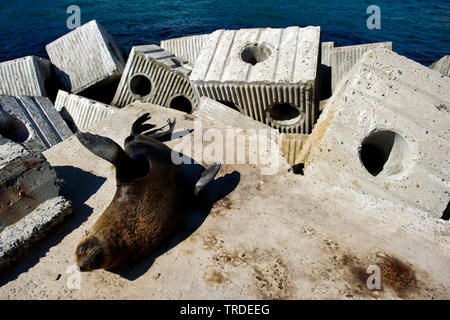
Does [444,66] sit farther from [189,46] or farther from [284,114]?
[189,46]

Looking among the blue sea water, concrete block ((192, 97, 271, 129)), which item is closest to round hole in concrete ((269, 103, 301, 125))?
concrete block ((192, 97, 271, 129))

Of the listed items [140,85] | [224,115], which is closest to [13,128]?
[140,85]

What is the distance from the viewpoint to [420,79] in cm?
405

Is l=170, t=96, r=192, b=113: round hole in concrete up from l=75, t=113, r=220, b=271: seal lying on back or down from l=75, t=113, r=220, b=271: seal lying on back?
down

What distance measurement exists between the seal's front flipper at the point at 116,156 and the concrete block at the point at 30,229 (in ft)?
3.54

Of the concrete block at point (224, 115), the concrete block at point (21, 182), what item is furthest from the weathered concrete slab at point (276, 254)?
the concrete block at point (224, 115)

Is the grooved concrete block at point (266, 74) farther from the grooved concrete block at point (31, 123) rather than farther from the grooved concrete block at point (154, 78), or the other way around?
the grooved concrete block at point (31, 123)

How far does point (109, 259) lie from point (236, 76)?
312 centimetres

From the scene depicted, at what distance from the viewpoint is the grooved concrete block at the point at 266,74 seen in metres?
4.68

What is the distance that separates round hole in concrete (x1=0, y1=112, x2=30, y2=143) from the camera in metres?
5.09

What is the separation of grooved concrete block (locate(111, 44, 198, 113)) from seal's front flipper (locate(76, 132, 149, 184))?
3.03m

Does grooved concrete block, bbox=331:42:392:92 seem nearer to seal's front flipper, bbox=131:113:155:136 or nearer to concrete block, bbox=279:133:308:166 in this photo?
concrete block, bbox=279:133:308:166

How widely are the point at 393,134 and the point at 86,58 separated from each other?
19.4ft

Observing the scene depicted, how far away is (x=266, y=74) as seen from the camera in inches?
187
